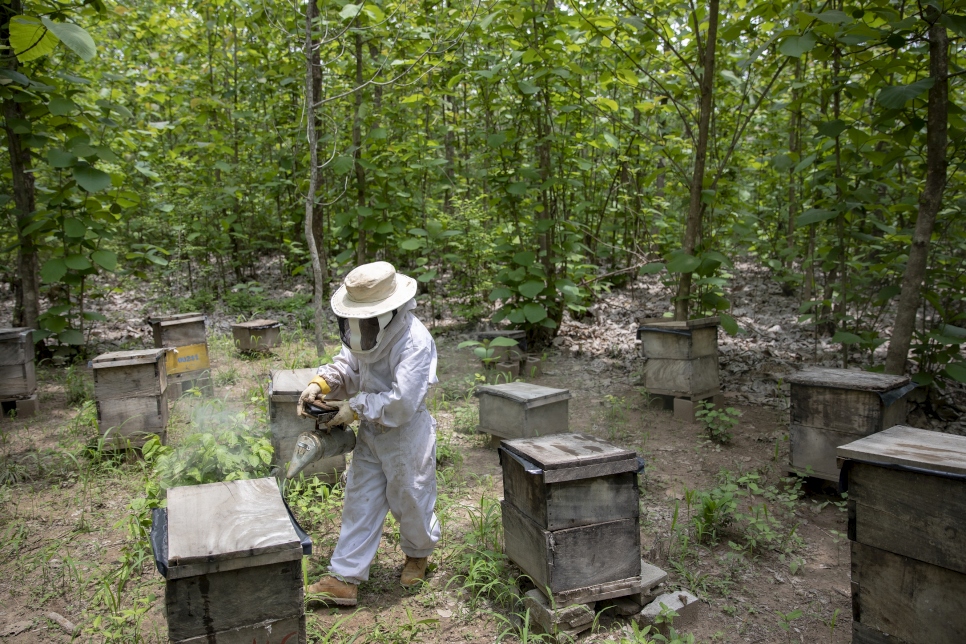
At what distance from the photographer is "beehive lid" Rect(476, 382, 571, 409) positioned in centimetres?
479

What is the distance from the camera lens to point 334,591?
3.11 metres

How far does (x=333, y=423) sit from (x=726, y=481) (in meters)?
2.76

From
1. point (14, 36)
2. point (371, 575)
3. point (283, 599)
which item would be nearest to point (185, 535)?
point (283, 599)

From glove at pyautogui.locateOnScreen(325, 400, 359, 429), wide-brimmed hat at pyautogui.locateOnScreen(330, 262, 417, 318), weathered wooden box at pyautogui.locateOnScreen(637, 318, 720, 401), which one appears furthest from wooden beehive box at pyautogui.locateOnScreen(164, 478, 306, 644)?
weathered wooden box at pyautogui.locateOnScreen(637, 318, 720, 401)

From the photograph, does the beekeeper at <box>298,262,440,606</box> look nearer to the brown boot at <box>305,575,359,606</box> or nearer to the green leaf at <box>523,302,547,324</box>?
the brown boot at <box>305,575,359,606</box>

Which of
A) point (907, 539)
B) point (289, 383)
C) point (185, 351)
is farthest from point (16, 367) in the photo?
point (907, 539)

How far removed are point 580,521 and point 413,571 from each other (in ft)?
3.16

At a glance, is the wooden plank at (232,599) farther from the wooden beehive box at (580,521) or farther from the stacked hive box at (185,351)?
the stacked hive box at (185,351)

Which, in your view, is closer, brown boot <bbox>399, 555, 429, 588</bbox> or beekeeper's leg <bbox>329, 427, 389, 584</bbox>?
beekeeper's leg <bbox>329, 427, 389, 584</bbox>

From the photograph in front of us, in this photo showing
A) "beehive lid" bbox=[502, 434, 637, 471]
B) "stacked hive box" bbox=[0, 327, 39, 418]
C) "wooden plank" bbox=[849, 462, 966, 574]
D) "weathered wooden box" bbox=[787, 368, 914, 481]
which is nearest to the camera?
"wooden plank" bbox=[849, 462, 966, 574]

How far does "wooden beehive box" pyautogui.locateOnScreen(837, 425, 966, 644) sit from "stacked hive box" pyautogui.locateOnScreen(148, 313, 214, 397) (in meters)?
5.27

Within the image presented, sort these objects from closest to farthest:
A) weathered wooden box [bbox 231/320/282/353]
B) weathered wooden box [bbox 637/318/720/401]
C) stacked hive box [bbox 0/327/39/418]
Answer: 1. stacked hive box [bbox 0/327/39/418]
2. weathered wooden box [bbox 637/318/720/401]
3. weathered wooden box [bbox 231/320/282/353]

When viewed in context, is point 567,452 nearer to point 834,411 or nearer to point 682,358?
point 834,411

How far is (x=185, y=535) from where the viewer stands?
2.25 meters
